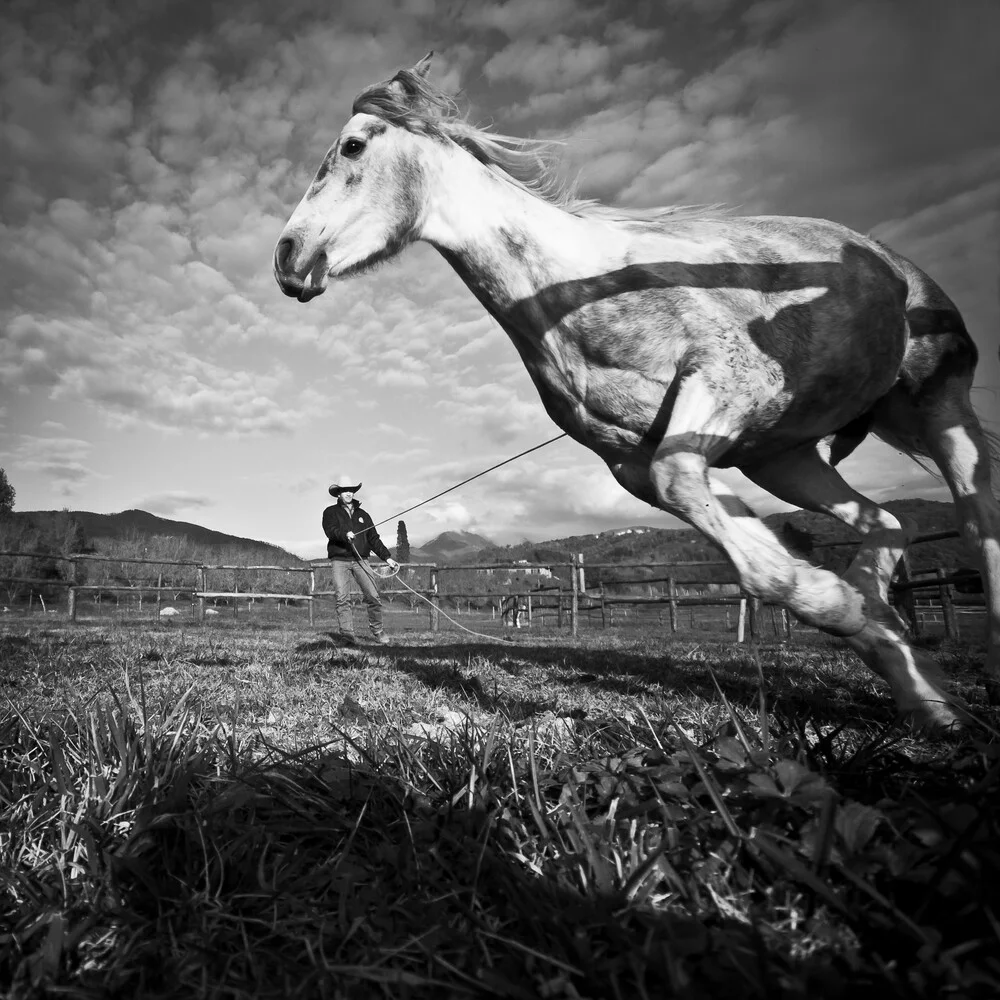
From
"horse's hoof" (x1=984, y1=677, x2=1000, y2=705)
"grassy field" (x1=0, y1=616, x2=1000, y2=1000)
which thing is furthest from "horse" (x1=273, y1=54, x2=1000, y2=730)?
"grassy field" (x1=0, y1=616, x2=1000, y2=1000)

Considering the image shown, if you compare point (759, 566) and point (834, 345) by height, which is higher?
point (834, 345)

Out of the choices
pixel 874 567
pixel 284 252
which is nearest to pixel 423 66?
pixel 284 252

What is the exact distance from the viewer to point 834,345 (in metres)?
2.84

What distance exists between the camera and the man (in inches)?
411

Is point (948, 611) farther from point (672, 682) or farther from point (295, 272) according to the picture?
point (295, 272)

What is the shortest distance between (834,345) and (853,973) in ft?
8.78

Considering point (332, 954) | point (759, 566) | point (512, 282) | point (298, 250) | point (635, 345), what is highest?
point (298, 250)

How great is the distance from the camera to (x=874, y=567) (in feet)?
9.55

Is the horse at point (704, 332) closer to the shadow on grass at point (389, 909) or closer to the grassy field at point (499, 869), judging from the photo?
the grassy field at point (499, 869)

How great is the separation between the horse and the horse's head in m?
0.01

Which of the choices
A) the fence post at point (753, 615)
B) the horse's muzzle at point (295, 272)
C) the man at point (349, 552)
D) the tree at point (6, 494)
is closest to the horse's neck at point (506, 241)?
the horse's muzzle at point (295, 272)

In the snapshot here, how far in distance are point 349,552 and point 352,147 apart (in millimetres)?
8023

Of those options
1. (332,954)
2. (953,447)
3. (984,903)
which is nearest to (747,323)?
(953,447)

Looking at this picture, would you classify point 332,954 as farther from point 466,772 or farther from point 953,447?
point 953,447
